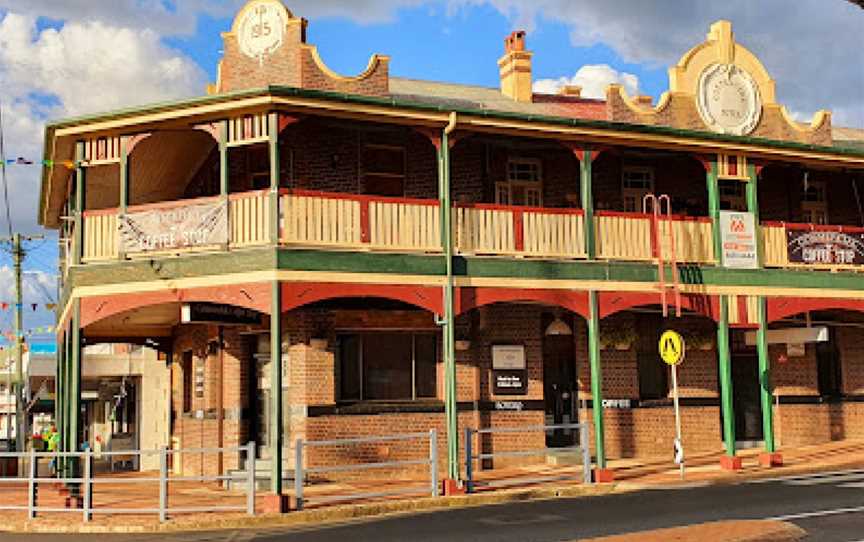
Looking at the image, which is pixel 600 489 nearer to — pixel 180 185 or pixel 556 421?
pixel 556 421

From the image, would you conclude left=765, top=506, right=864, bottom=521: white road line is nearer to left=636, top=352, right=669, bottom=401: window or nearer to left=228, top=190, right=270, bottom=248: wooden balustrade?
left=228, top=190, right=270, bottom=248: wooden balustrade

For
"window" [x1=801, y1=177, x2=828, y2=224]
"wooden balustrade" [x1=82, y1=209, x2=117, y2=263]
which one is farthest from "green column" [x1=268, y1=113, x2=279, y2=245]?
"window" [x1=801, y1=177, x2=828, y2=224]

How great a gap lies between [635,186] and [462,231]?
19.4ft

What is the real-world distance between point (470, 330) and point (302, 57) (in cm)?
611

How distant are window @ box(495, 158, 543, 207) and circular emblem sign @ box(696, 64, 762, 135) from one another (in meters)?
3.54

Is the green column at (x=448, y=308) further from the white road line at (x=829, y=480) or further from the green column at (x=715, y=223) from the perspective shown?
the green column at (x=715, y=223)

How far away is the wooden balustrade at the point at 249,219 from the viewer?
1580cm

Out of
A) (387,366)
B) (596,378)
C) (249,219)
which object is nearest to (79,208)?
(249,219)

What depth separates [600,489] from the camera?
16.3 m

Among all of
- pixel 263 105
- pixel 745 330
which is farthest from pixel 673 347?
pixel 263 105

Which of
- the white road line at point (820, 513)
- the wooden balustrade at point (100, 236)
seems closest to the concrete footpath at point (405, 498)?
the white road line at point (820, 513)

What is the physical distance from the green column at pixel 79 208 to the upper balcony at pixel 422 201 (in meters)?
0.08

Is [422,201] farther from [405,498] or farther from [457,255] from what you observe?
[405,498]

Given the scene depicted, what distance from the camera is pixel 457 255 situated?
672 inches
